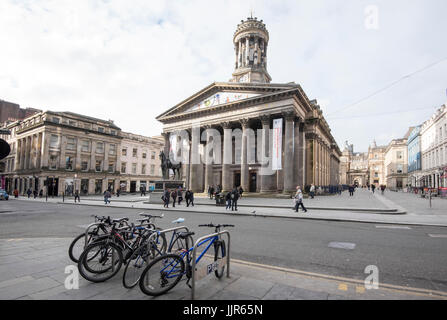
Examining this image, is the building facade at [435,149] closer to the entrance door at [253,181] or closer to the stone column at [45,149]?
the entrance door at [253,181]

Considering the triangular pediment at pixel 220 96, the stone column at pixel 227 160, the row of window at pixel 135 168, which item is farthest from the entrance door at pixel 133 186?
the stone column at pixel 227 160

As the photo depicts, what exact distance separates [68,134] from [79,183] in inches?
370

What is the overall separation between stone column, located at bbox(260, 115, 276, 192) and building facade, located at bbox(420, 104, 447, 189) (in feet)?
82.6

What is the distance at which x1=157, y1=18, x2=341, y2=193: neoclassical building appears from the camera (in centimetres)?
3006

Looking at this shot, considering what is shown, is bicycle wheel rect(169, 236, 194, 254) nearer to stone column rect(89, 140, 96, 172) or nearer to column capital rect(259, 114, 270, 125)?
column capital rect(259, 114, 270, 125)

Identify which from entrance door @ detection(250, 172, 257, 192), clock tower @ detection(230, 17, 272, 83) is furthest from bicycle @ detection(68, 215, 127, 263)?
clock tower @ detection(230, 17, 272, 83)

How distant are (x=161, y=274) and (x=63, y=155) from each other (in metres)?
50.6

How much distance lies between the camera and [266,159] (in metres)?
34.4

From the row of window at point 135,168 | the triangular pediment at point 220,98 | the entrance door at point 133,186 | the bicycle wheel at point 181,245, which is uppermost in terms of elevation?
the triangular pediment at point 220,98

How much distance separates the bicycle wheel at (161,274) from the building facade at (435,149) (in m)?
45.3

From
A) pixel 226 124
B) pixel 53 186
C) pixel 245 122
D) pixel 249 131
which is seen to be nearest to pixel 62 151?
pixel 53 186

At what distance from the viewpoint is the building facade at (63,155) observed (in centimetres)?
4359

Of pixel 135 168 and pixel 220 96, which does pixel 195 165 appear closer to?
pixel 220 96
